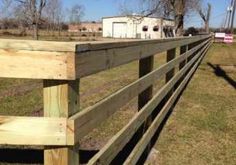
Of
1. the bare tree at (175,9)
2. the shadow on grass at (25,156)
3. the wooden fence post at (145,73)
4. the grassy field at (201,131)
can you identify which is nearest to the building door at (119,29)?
the bare tree at (175,9)

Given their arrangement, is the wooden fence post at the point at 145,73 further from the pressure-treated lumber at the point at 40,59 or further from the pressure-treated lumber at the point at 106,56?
the pressure-treated lumber at the point at 40,59

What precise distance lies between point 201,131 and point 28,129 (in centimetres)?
476

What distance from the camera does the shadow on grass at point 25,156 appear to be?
4.73 m

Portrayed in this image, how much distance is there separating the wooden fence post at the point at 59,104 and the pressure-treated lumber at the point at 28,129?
0.05 m

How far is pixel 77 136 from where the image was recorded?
2389mm

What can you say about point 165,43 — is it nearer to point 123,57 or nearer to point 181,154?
point 181,154

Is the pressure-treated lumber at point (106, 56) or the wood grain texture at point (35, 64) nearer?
the wood grain texture at point (35, 64)

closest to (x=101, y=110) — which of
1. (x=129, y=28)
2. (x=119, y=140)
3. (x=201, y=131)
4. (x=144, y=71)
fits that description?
(x=119, y=140)

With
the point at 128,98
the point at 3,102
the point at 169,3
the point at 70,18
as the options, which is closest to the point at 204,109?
the point at 3,102

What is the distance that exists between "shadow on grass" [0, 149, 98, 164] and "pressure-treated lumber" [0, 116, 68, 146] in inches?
97.5

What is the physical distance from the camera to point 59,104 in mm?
2262

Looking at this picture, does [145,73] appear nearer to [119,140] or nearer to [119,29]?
[119,140]

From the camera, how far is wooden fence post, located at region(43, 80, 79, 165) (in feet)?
7.40

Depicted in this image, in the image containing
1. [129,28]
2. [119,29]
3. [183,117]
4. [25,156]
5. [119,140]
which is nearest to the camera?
[119,140]
